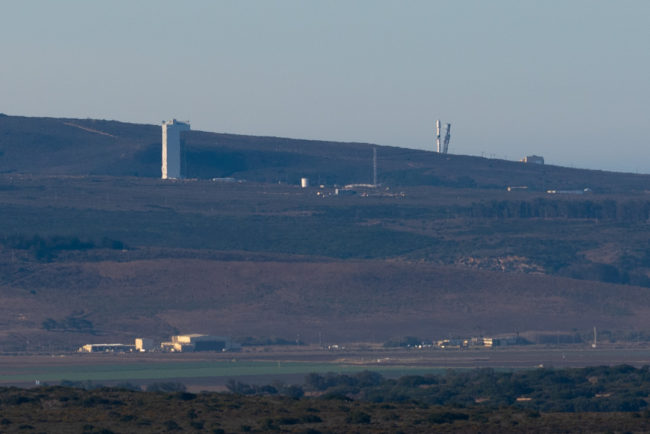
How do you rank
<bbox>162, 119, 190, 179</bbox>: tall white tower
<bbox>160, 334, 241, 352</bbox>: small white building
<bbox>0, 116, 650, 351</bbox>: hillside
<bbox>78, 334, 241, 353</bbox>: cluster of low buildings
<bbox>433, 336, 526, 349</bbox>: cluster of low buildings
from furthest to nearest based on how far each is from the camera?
<bbox>162, 119, 190, 179</bbox>: tall white tower < <bbox>0, 116, 650, 351</bbox>: hillside < <bbox>433, 336, 526, 349</bbox>: cluster of low buildings < <bbox>160, 334, 241, 352</bbox>: small white building < <bbox>78, 334, 241, 353</bbox>: cluster of low buildings

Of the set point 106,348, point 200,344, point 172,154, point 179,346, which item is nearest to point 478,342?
point 200,344

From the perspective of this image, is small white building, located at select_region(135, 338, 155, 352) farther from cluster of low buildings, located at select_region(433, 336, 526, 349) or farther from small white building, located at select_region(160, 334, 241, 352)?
cluster of low buildings, located at select_region(433, 336, 526, 349)

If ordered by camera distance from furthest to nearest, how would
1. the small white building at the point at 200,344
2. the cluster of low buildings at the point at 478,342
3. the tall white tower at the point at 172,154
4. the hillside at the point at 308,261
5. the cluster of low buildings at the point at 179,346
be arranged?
1. the tall white tower at the point at 172,154
2. the hillside at the point at 308,261
3. the cluster of low buildings at the point at 478,342
4. the small white building at the point at 200,344
5. the cluster of low buildings at the point at 179,346

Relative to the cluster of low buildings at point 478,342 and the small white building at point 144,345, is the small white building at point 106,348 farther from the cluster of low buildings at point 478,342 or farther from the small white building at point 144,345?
the cluster of low buildings at point 478,342

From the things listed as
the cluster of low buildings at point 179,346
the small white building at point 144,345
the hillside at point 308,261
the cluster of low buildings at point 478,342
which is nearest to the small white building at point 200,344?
the cluster of low buildings at point 179,346

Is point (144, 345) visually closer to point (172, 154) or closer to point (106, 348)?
point (106, 348)

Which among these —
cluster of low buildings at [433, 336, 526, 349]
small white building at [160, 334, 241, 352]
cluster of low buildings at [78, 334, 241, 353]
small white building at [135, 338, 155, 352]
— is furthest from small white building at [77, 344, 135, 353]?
cluster of low buildings at [433, 336, 526, 349]
